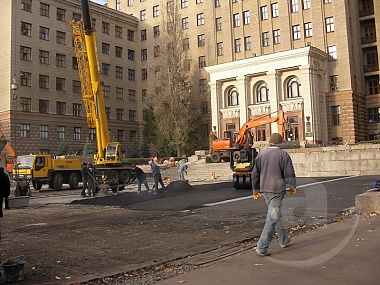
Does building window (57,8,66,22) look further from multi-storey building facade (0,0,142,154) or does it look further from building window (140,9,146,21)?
building window (140,9,146,21)

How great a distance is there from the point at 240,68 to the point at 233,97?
412cm

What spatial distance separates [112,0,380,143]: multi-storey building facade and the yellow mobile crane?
24998 mm

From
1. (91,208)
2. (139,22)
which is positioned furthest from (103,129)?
(139,22)

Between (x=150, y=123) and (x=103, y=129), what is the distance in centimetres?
3209

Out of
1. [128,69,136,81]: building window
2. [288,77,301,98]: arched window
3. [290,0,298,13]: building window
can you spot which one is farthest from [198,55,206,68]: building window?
[288,77,301,98]: arched window

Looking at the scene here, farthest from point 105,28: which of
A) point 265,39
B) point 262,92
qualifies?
point 262,92

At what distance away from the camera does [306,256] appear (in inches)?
250

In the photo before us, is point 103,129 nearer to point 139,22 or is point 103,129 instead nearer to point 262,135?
point 262,135

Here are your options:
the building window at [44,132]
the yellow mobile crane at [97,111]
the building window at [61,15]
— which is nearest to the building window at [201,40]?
the building window at [61,15]

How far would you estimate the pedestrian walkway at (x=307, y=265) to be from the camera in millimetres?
5180

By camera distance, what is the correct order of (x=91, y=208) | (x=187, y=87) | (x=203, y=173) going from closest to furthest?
1. (x=91, y=208)
2. (x=203, y=173)
3. (x=187, y=87)

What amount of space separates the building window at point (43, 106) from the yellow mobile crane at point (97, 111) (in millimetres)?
26901

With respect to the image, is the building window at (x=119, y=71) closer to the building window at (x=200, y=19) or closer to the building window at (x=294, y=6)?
the building window at (x=200, y=19)

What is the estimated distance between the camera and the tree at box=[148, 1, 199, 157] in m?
52.3
